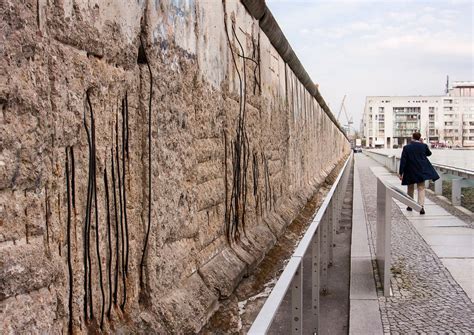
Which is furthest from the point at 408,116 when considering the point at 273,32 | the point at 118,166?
the point at 118,166

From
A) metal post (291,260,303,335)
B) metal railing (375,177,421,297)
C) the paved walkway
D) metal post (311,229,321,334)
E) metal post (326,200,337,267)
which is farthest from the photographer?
metal post (326,200,337,267)

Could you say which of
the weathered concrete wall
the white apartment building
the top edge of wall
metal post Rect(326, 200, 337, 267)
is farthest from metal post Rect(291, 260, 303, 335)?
the white apartment building

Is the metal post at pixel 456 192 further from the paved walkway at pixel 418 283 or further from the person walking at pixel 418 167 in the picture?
the paved walkway at pixel 418 283

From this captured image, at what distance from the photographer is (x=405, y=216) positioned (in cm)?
991

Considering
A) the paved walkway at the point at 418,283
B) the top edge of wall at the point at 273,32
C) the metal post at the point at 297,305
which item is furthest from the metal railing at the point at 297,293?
the top edge of wall at the point at 273,32

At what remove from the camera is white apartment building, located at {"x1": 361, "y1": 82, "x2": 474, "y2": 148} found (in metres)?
106

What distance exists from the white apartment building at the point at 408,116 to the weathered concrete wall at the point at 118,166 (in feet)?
343

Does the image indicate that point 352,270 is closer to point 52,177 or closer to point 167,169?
point 167,169

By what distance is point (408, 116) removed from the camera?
113 metres

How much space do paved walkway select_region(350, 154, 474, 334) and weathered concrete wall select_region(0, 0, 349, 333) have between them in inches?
43.3

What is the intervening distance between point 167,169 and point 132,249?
556mm

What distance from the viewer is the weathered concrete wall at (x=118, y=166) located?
183 cm

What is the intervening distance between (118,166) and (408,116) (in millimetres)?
116228

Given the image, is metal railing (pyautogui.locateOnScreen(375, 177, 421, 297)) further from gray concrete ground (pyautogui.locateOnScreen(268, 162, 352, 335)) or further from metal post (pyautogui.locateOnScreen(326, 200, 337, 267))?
metal post (pyautogui.locateOnScreen(326, 200, 337, 267))
